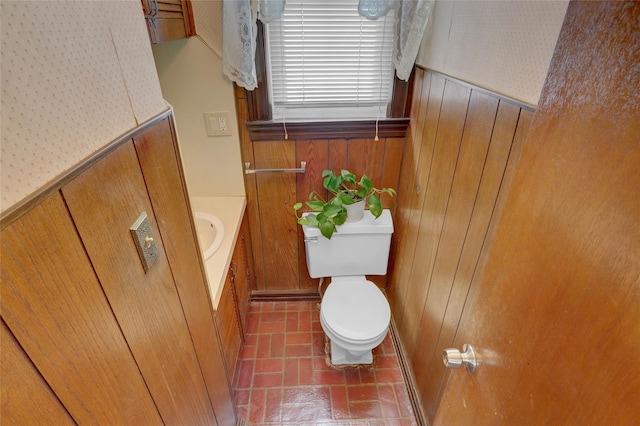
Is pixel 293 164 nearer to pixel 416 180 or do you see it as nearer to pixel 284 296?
pixel 416 180

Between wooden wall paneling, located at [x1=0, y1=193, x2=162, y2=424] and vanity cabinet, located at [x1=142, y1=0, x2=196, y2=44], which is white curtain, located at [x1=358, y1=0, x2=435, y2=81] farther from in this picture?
wooden wall paneling, located at [x1=0, y1=193, x2=162, y2=424]

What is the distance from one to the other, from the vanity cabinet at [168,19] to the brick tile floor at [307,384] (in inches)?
64.1

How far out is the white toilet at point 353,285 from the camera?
164cm

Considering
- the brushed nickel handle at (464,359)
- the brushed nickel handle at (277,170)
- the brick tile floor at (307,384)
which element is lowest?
the brick tile floor at (307,384)

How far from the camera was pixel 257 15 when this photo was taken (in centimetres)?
143

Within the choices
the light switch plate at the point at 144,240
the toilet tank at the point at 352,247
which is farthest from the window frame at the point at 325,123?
the light switch plate at the point at 144,240

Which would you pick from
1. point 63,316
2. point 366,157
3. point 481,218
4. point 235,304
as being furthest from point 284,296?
point 63,316

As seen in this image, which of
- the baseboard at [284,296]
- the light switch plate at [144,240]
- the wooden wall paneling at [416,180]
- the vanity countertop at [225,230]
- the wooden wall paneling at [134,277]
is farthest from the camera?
the baseboard at [284,296]

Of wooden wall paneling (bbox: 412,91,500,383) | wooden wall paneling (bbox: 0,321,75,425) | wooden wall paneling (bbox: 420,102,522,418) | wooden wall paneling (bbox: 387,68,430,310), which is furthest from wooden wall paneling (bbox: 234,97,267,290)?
wooden wall paneling (bbox: 0,321,75,425)

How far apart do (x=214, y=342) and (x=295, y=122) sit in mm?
1099

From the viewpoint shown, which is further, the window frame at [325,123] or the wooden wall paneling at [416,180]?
the window frame at [325,123]

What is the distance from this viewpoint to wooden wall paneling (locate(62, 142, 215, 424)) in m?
0.57

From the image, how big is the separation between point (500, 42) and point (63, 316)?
1196 millimetres

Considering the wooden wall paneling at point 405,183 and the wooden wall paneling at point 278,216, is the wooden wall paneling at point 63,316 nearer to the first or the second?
the wooden wall paneling at point 278,216
